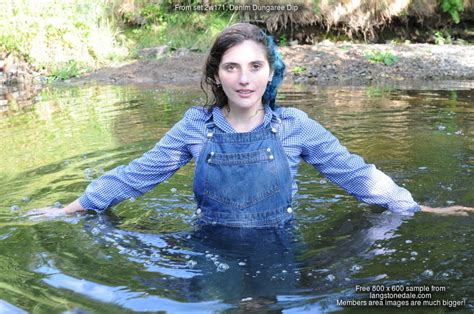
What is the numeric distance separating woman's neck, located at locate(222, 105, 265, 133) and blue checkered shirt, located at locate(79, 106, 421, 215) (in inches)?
1.5

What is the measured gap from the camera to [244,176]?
340 cm

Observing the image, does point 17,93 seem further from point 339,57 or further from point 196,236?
point 196,236

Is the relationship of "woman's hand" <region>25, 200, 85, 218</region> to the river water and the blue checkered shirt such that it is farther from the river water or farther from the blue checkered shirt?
the blue checkered shirt

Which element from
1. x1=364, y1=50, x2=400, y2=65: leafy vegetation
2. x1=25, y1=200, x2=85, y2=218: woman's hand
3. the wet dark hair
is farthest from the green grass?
the wet dark hair

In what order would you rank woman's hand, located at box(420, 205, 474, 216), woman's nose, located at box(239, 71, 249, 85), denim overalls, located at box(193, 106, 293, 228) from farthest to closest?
woman's hand, located at box(420, 205, 474, 216) → denim overalls, located at box(193, 106, 293, 228) → woman's nose, located at box(239, 71, 249, 85)

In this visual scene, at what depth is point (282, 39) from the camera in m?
14.7

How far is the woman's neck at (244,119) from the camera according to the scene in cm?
347

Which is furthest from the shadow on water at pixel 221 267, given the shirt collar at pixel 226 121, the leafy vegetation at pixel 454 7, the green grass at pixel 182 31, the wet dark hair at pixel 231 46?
the leafy vegetation at pixel 454 7

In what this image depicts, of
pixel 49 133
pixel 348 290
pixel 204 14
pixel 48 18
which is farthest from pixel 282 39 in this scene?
pixel 348 290

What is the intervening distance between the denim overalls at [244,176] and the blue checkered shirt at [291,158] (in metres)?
0.06

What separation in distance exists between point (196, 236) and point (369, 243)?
1.01 metres

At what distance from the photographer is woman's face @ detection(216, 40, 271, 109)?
3312 mm

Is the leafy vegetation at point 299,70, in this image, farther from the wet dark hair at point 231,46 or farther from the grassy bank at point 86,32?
the wet dark hair at point 231,46

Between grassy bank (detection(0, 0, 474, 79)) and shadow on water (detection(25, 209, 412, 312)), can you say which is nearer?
shadow on water (detection(25, 209, 412, 312))
